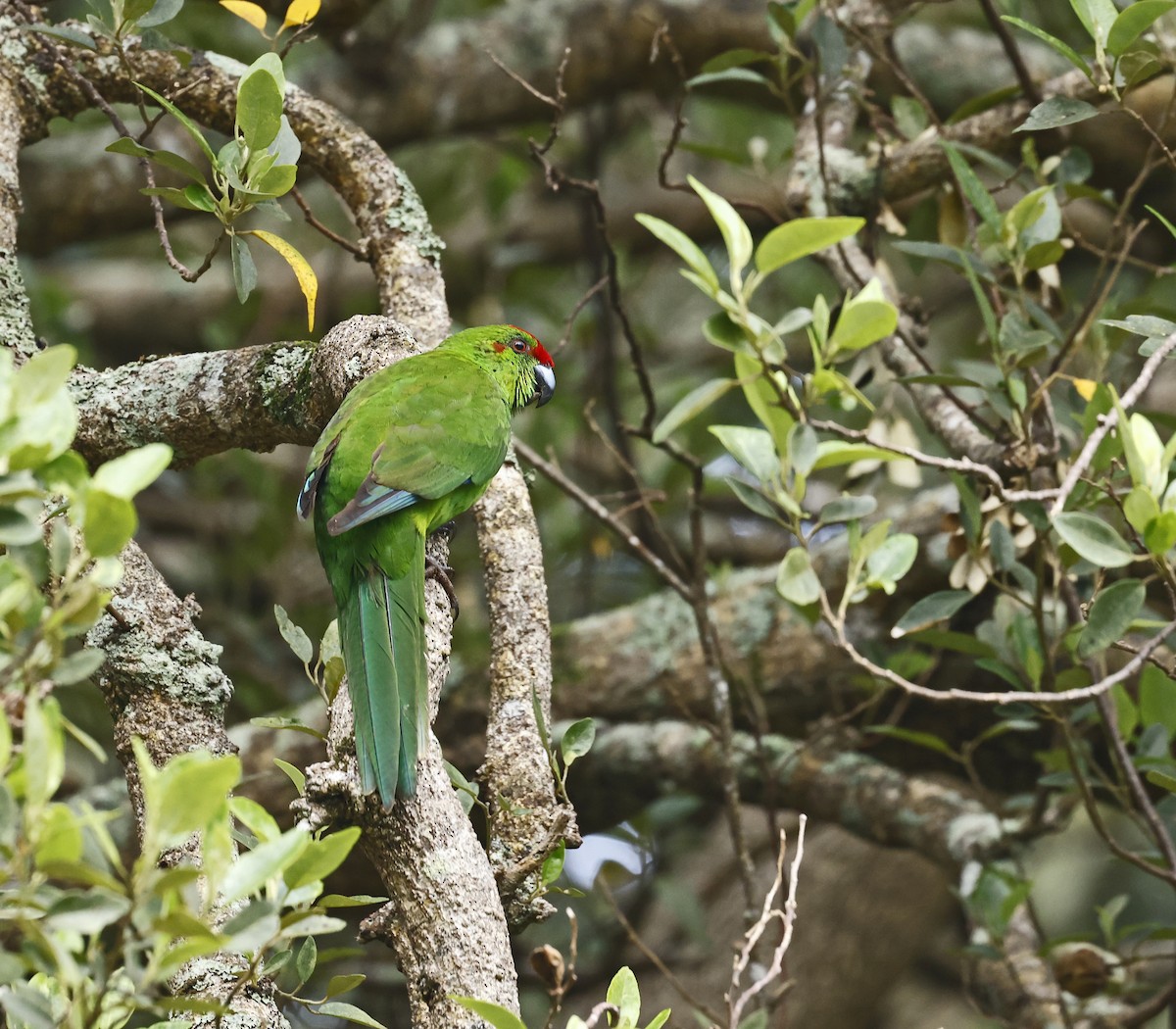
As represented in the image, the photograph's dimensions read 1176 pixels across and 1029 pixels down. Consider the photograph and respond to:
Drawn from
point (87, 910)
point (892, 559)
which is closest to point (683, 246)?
point (892, 559)

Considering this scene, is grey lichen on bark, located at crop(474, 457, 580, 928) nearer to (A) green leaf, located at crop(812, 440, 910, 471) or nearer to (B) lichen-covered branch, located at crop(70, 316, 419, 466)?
(B) lichen-covered branch, located at crop(70, 316, 419, 466)

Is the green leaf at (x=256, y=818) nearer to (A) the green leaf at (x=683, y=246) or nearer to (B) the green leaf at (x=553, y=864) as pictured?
(B) the green leaf at (x=553, y=864)

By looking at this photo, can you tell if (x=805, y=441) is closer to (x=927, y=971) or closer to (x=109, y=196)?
(x=109, y=196)

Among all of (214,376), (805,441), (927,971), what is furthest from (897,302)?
(927,971)

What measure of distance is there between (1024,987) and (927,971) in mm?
2487

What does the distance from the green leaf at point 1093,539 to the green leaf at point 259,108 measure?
3.83 feet

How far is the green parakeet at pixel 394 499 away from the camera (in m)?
1.67

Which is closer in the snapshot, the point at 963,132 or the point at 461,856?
the point at 461,856

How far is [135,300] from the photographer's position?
5.14 metres

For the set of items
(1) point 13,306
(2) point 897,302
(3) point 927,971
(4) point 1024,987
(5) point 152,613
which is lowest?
(3) point 927,971

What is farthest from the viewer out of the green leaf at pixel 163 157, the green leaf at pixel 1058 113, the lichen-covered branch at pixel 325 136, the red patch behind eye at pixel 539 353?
the red patch behind eye at pixel 539 353

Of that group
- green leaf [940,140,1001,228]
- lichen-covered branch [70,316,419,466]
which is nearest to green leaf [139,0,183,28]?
lichen-covered branch [70,316,419,466]

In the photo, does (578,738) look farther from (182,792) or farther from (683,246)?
(182,792)

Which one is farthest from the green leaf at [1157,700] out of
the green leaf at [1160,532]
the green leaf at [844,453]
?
the green leaf at [844,453]
